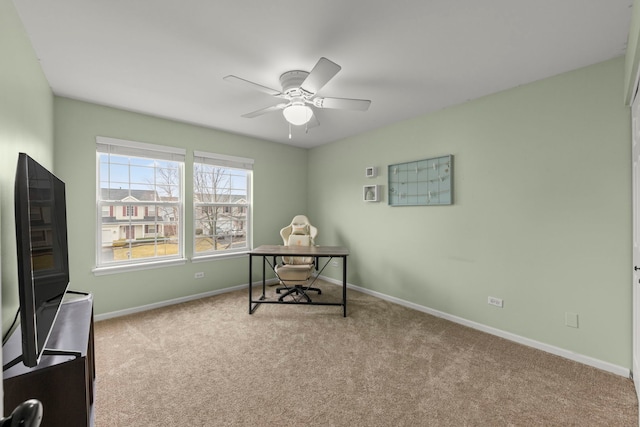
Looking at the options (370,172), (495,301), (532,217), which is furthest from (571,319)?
(370,172)

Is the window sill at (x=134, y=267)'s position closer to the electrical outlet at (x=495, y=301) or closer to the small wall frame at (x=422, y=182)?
the small wall frame at (x=422, y=182)

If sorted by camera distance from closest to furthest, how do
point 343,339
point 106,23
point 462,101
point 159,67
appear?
point 106,23, point 159,67, point 343,339, point 462,101

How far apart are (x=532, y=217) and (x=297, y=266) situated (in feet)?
8.75

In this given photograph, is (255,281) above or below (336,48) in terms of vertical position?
below

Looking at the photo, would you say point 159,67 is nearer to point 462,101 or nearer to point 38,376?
point 38,376

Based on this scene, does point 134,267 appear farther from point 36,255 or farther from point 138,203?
point 36,255

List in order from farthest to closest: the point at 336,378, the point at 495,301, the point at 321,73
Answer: the point at 495,301
the point at 336,378
the point at 321,73

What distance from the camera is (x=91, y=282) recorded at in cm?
310

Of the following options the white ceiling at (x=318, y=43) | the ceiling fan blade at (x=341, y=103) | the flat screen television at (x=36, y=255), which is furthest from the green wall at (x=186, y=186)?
the ceiling fan blade at (x=341, y=103)

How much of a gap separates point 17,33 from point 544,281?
4.35 meters

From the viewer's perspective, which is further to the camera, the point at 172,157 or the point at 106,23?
the point at 172,157

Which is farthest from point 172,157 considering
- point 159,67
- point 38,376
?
point 38,376

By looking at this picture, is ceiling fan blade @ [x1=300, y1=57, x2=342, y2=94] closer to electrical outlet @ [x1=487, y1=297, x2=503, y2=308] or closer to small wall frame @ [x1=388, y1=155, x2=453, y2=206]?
small wall frame @ [x1=388, y1=155, x2=453, y2=206]

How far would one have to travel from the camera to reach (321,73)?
1900mm
